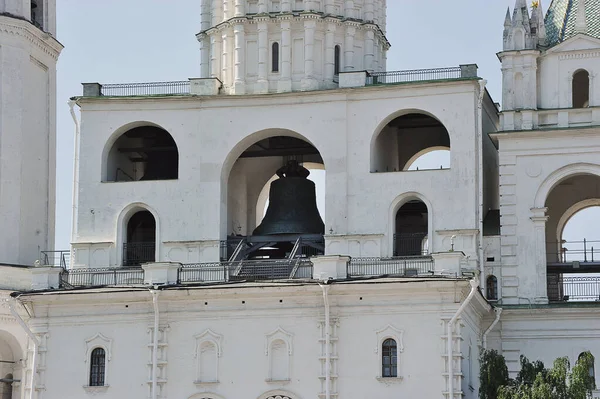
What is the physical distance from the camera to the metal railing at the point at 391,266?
5572 centimetres

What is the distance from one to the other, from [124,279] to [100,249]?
8.63ft

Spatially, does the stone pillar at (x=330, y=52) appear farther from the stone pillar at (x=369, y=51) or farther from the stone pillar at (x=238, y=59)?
the stone pillar at (x=238, y=59)

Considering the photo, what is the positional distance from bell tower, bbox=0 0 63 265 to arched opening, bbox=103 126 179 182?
2.63m

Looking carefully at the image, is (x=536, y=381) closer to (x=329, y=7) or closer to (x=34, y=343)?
(x=34, y=343)

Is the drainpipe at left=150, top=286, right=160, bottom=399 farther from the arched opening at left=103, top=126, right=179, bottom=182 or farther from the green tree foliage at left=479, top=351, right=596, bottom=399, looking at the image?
the green tree foliage at left=479, top=351, right=596, bottom=399

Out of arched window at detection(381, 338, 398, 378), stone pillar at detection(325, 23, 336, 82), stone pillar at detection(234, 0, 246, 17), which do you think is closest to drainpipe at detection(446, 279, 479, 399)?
arched window at detection(381, 338, 398, 378)

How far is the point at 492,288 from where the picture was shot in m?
60.3

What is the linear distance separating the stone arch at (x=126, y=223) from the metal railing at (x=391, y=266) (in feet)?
25.2

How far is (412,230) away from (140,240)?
34.5 ft

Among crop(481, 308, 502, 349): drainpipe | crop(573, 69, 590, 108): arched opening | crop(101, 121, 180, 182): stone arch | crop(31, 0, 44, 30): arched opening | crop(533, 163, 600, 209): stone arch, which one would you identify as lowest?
crop(481, 308, 502, 349): drainpipe

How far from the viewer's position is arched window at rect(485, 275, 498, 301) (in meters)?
60.2

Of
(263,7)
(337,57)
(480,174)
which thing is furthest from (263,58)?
(480,174)

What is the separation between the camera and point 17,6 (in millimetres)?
62531

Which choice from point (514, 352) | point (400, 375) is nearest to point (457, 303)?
point (400, 375)
